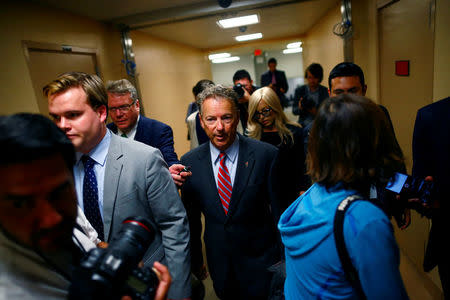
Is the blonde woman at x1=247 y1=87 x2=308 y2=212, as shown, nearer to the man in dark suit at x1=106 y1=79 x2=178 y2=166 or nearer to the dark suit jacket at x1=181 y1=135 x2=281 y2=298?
the dark suit jacket at x1=181 y1=135 x2=281 y2=298

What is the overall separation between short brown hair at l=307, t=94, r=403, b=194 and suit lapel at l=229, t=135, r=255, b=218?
608 mm

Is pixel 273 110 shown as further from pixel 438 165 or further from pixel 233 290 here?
pixel 233 290

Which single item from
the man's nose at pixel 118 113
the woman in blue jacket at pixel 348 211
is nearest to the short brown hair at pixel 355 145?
the woman in blue jacket at pixel 348 211

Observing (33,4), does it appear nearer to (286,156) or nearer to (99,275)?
(286,156)

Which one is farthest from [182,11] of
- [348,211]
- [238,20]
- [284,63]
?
[284,63]

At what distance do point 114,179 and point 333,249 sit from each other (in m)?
0.97

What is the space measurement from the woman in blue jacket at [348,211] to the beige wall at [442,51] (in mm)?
1268

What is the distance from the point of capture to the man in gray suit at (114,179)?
3.86ft

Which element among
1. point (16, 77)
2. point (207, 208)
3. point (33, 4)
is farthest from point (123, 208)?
point (33, 4)

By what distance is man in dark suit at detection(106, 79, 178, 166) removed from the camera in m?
2.12

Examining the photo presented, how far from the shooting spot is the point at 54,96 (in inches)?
46.9

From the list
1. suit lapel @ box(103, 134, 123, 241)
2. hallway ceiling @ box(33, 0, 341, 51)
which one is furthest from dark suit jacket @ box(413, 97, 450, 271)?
hallway ceiling @ box(33, 0, 341, 51)

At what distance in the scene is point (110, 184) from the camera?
1.17m

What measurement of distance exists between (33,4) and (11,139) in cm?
295
